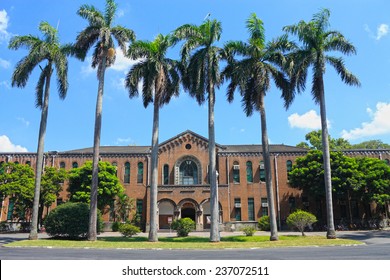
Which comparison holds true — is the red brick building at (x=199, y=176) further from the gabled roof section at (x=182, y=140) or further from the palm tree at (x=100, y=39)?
the palm tree at (x=100, y=39)

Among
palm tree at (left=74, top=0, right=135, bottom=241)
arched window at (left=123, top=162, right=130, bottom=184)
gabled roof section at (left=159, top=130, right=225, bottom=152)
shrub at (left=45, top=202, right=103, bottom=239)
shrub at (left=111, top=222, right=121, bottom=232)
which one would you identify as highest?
palm tree at (left=74, top=0, right=135, bottom=241)

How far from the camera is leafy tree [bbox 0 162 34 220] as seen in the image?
115 ft

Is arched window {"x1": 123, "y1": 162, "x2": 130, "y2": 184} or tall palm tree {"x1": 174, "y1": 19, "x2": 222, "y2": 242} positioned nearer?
tall palm tree {"x1": 174, "y1": 19, "x2": 222, "y2": 242}

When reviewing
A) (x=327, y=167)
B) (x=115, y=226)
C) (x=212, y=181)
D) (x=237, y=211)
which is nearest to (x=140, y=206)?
(x=115, y=226)

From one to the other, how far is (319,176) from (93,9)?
90.1 feet

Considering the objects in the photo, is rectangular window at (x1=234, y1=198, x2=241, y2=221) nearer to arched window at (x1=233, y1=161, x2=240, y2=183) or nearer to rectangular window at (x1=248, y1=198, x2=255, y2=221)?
rectangular window at (x1=248, y1=198, x2=255, y2=221)

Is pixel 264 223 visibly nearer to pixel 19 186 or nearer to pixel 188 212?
pixel 188 212

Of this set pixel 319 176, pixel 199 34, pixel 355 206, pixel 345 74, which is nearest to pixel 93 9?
pixel 199 34

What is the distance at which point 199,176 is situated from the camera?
43.4 meters

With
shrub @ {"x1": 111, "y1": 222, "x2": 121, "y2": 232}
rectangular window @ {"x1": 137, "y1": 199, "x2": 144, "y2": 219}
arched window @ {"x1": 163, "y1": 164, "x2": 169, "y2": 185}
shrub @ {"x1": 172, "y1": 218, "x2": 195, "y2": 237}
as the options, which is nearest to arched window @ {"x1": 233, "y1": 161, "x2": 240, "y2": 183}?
arched window @ {"x1": 163, "y1": 164, "x2": 169, "y2": 185}

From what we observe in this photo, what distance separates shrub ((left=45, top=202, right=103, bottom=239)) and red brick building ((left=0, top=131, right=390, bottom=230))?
15573 millimetres

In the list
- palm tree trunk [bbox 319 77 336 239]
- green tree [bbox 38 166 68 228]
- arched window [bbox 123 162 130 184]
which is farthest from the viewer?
arched window [bbox 123 162 130 184]

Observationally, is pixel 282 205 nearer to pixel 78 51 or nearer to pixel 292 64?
pixel 292 64

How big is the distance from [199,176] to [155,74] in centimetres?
2041
